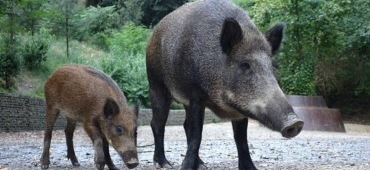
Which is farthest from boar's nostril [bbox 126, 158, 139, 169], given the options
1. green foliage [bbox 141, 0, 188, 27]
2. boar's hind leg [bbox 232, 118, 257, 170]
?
green foliage [bbox 141, 0, 188, 27]

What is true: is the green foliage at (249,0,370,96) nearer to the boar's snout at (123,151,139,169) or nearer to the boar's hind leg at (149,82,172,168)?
the boar's hind leg at (149,82,172,168)

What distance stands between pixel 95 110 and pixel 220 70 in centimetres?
152

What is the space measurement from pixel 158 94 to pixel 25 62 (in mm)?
17342

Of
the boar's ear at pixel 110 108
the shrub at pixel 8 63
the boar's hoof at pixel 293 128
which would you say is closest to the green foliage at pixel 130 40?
the shrub at pixel 8 63

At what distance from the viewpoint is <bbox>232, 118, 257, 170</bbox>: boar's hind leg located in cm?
730

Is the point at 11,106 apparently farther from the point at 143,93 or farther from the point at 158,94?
the point at 158,94

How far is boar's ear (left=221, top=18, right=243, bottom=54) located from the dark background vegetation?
13.6 metres

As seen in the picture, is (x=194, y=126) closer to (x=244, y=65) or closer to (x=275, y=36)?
(x=244, y=65)

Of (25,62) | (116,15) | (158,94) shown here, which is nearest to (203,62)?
(158,94)

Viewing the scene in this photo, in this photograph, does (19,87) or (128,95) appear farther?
(128,95)

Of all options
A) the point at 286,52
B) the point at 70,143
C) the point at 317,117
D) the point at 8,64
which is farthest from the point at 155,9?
the point at 70,143

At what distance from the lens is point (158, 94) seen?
817 cm

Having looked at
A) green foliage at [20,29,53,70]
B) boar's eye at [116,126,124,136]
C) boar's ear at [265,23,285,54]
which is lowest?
green foliage at [20,29,53,70]

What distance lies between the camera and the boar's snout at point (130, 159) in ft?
21.5
